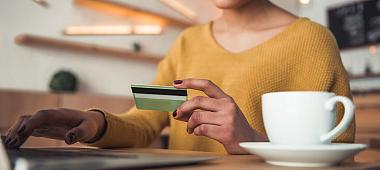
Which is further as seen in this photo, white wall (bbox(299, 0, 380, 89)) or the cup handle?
white wall (bbox(299, 0, 380, 89))

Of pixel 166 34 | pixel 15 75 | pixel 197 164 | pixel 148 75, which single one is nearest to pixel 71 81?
pixel 15 75

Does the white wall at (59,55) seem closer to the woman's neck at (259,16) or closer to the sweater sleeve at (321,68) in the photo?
the woman's neck at (259,16)

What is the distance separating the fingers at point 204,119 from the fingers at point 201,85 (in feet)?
0.10

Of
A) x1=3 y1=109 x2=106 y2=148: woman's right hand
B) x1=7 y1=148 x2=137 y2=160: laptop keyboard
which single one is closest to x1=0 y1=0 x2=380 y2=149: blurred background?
x1=3 y1=109 x2=106 y2=148: woman's right hand

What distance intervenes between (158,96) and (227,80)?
480 mm

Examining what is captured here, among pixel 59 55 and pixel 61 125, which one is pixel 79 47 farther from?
pixel 61 125

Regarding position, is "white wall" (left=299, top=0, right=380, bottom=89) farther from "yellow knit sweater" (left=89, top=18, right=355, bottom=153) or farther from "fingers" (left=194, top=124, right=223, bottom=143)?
"fingers" (left=194, top=124, right=223, bottom=143)

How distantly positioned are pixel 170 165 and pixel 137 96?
166 mm

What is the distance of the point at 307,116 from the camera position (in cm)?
45

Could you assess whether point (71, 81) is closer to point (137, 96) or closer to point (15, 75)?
point (15, 75)

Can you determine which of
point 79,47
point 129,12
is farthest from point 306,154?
point 129,12

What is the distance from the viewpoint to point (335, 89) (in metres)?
0.82

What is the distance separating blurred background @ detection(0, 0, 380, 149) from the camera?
235cm

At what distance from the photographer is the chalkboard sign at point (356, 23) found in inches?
129
